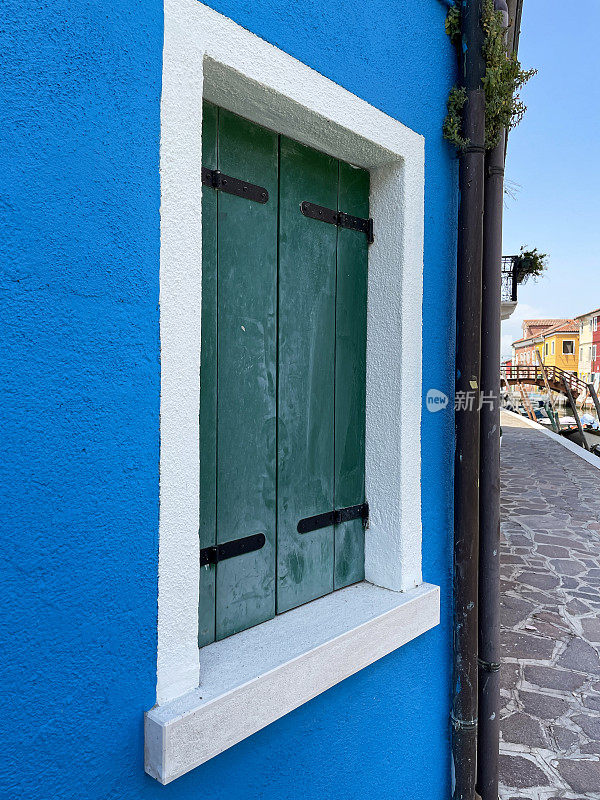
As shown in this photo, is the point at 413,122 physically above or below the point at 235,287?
above

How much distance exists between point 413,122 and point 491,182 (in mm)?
528

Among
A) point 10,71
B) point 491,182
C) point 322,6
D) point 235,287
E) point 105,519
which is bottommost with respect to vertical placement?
point 105,519

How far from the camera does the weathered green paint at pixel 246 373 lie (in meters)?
1.73

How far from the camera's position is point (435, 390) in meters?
2.42

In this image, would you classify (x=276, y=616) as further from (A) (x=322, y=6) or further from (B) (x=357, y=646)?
(A) (x=322, y=6)

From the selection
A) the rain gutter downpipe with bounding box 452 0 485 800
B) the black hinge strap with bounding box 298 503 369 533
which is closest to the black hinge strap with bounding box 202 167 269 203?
the rain gutter downpipe with bounding box 452 0 485 800

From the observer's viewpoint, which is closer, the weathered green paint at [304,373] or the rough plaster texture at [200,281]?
the rough plaster texture at [200,281]

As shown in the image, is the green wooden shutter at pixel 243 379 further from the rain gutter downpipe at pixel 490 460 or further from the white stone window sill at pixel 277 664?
the rain gutter downpipe at pixel 490 460

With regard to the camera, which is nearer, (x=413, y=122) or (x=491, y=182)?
(x=413, y=122)

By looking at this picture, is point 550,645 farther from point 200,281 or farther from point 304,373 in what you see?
point 200,281

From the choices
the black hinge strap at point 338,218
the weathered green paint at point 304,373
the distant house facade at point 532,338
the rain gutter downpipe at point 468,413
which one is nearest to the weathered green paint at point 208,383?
the weathered green paint at point 304,373

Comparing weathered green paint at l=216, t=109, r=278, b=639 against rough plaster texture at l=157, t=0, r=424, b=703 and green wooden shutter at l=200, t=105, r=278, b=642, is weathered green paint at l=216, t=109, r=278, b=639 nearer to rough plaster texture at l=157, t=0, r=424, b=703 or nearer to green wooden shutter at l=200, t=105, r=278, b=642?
green wooden shutter at l=200, t=105, r=278, b=642

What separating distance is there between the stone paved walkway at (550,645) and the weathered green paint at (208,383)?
219 centimetres


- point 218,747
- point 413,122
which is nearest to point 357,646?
point 218,747
